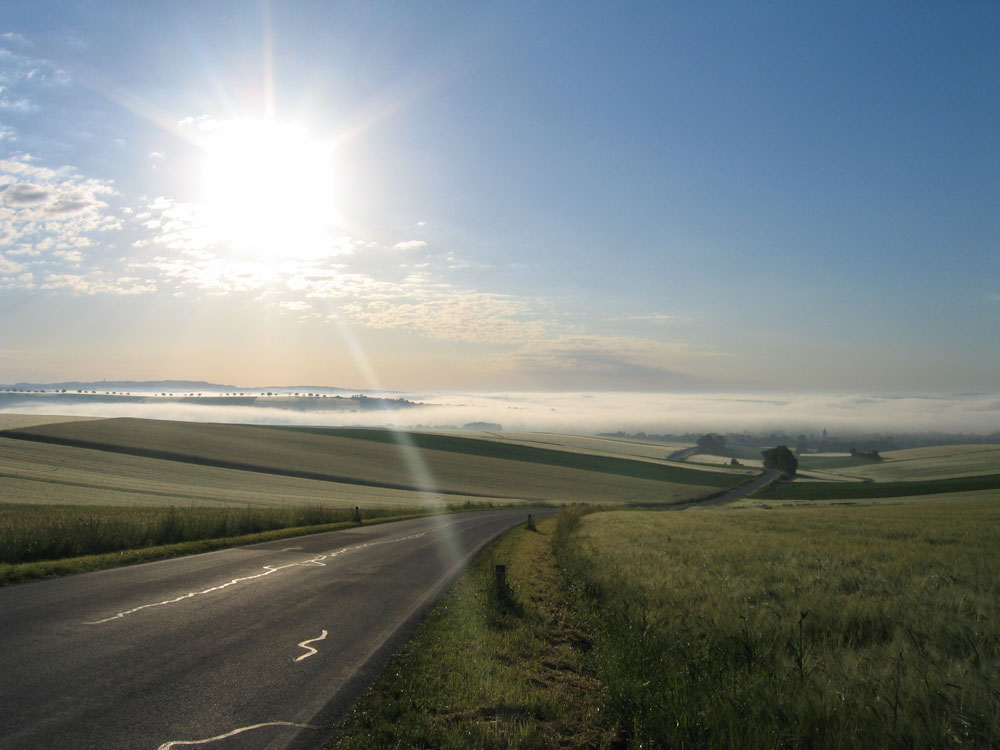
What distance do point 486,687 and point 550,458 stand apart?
99143 millimetres

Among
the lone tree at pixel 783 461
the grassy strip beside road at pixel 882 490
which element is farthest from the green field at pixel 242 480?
the lone tree at pixel 783 461

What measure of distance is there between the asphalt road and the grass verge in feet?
1.56

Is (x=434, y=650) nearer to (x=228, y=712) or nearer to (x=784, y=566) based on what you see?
(x=228, y=712)

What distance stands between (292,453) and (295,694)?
74.0m

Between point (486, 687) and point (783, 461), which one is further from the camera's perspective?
point (783, 461)

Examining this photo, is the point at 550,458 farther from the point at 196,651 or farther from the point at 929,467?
the point at 196,651

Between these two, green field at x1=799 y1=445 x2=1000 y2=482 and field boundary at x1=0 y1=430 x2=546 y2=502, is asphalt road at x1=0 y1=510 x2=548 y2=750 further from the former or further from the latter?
green field at x1=799 y1=445 x2=1000 y2=482

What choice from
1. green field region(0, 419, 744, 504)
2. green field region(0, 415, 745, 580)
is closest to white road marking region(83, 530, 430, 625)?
green field region(0, 415, 745, 580)

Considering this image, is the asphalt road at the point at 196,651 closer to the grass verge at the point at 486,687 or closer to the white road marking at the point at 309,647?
the white road marking at the point at 309,647

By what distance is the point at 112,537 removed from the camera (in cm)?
1878

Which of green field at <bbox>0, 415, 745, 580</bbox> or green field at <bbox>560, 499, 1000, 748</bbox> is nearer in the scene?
green field at <bbox>560, 499, 1000, 748</bbox>

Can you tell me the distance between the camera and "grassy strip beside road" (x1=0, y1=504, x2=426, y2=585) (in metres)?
15.2

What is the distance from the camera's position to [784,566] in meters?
14.2

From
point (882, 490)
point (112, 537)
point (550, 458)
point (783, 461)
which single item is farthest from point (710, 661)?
point (783, 461)
